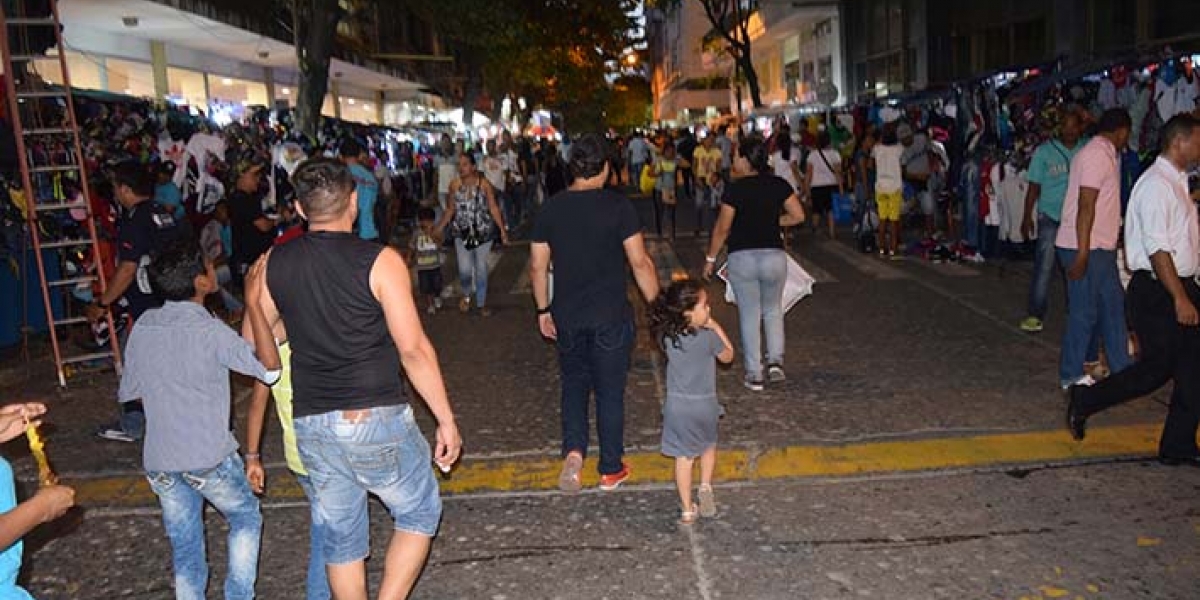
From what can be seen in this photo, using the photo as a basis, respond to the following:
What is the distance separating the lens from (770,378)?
7410mm

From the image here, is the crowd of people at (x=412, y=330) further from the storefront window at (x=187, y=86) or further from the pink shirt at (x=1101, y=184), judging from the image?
the storefront window at (x=187, y=86)

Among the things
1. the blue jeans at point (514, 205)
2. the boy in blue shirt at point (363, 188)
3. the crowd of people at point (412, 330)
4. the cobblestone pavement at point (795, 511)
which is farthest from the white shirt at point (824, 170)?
the cobblestone pavement at point (795, 511)

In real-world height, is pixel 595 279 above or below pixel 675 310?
above

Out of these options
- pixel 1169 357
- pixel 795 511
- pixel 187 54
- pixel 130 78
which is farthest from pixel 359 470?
pixel 187 54

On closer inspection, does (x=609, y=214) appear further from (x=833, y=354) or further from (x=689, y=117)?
(x=689, y=117)

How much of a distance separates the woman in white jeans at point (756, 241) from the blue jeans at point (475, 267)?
414cm

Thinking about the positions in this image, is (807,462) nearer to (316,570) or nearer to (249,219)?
(316,570)

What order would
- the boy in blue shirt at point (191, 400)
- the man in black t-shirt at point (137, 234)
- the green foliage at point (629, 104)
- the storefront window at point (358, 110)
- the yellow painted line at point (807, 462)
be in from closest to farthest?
the boy in blue shirt at point (191, 400) → the yellow painted line at point (807, 462) → the man in black t-shirt at point (137, 234) → the storefront window at point (358, 110) → the green foliage at point (629, 104)

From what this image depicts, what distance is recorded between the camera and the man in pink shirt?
6.16 m

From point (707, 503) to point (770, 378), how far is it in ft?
8.63

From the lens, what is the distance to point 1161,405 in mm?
6445

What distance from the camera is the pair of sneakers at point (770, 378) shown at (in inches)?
284

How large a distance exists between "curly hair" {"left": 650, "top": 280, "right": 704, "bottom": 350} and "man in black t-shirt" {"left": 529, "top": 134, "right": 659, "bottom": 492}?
25 centimetres

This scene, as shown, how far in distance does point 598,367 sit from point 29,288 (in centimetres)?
733
